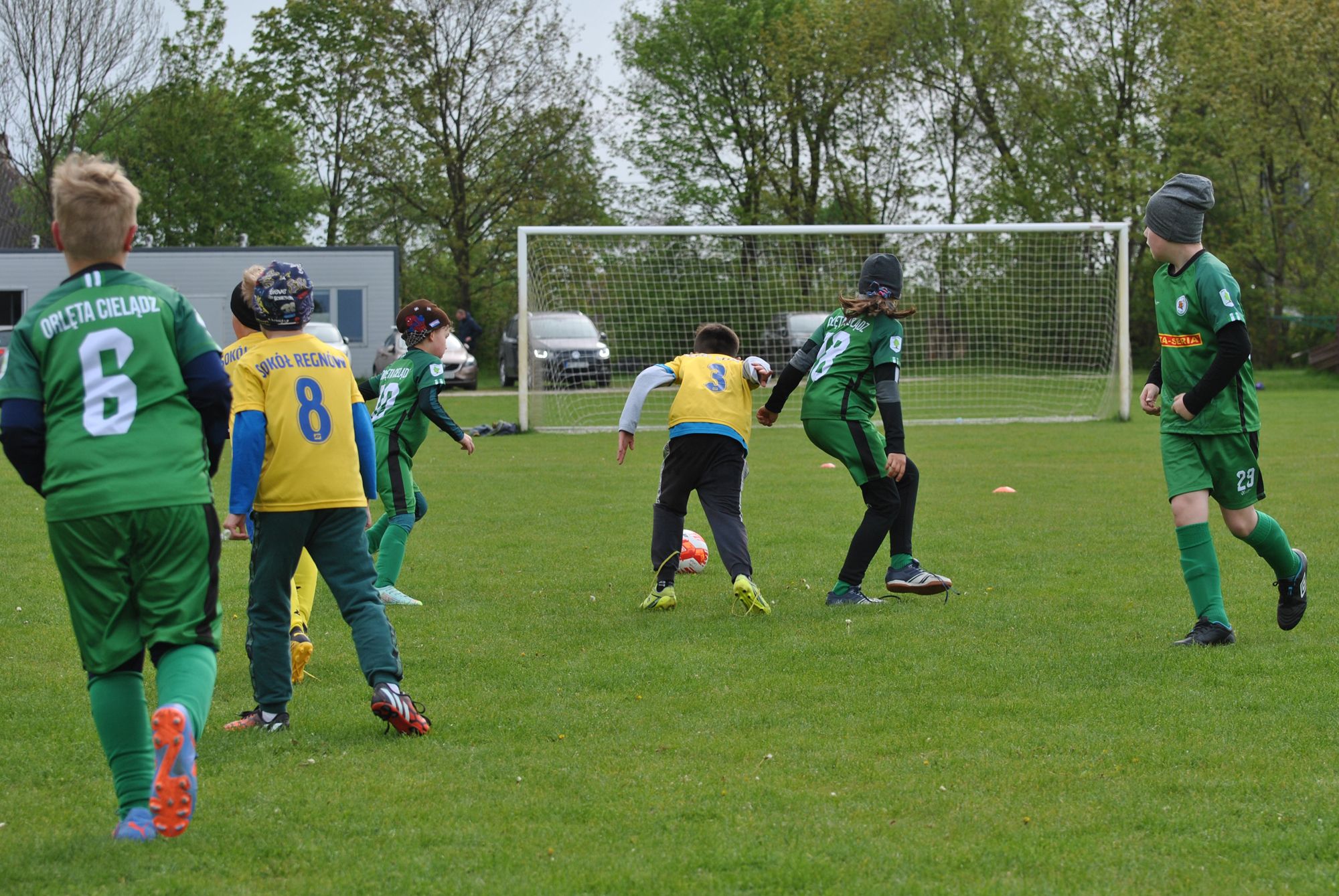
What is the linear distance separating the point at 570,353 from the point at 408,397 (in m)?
14.8

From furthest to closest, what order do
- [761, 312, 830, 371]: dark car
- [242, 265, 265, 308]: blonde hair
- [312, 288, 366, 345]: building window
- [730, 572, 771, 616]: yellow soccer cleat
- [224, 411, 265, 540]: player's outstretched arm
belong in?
[312, 288, 366, 345]: building window
[761, 312, 830, 371]: dark car
[730, 572, 771, 616]: yellow soccer cleat
[242, 265, 265, 308]: blonde hair
[224, 411, 265, 540]: player's outstretched arm

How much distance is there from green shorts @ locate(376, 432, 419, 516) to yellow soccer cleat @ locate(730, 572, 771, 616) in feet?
5.95

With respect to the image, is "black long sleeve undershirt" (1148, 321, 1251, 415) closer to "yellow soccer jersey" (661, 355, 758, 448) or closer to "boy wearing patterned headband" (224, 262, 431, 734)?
"yellow soccer jersey" (661, 355, 758, 448)

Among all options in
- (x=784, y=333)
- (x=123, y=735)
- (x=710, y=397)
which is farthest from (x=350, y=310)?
(x=123, y=735)

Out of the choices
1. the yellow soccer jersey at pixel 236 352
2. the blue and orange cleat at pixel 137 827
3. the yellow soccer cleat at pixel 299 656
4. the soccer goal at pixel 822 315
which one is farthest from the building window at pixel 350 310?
the blue and orange cleat at pixel 137 827

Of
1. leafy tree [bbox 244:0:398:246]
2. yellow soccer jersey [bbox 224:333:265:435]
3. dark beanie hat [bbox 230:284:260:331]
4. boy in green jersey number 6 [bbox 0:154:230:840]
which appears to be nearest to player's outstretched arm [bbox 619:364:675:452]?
yellow soccer jersey [bbox 224:333:265:435]

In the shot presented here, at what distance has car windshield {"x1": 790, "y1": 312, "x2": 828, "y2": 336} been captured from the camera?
23.7 metres

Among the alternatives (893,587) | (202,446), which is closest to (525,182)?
(893,587)

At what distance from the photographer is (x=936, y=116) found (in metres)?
43.5

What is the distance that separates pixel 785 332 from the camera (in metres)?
23.7

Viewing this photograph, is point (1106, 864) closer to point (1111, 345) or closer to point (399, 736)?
point (399, 736)

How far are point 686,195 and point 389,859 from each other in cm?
4577

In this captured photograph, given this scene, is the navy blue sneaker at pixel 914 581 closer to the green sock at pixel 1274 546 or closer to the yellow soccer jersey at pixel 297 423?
the green sock at pixel 1274 546

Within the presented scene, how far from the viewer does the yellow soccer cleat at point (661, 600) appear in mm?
7414
